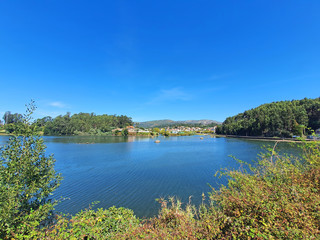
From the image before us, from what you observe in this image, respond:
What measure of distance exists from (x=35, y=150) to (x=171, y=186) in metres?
11.1

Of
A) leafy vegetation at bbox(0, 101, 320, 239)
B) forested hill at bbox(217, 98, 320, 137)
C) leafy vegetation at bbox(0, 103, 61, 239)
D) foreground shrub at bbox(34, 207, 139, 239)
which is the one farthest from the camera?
forested hill at bbox(217, 98, 320, 137)

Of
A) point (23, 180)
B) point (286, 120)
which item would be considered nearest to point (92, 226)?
point (23, 180)

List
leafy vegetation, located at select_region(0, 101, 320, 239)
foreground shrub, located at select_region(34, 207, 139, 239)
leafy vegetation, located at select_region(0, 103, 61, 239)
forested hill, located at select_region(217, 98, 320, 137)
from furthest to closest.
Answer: forested hill, located at select_region(217, 98, 320, 137)
leafy vegetation, located at select_region(0, 103, 61, 239)
foreground shrub, located at select_region(34, 207, 139, 239)
leafy vegetation, located at select_region(0, 101, 320, 239)

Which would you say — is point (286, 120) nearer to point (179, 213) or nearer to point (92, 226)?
point (179, 213)

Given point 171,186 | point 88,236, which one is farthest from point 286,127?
point 88,236

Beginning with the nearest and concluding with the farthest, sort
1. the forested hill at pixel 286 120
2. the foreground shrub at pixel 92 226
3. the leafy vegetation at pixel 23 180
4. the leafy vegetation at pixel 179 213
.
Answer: the leafy vegetation at pixel 179 213
the foreground shrub at pixel 92 226
the leafy vegetation at pixel 23 180
the forested hill at pixel 286 120

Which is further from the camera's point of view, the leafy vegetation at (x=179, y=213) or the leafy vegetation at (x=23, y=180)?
the leafy vegetation at (x=23, y=180)

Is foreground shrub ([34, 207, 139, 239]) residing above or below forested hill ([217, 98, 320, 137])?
below

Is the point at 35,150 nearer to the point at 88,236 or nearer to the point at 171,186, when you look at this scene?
the point at 88,236

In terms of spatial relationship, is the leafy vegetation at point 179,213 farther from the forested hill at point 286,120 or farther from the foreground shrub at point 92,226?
the forested hill at point 286,120

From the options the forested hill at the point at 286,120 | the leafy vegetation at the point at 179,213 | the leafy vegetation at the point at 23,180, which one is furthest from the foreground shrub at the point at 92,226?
the forested hill at the point at 286,120

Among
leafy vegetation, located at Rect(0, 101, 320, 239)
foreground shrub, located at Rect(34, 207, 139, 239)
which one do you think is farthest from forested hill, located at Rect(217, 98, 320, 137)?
foreground shrub, located at Rect(34, 207, 139, 239)

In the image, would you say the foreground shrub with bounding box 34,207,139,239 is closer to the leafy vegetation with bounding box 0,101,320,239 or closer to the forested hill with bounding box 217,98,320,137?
the leafy vegetation with bounding box 0,101,320,239

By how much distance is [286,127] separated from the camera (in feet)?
202
